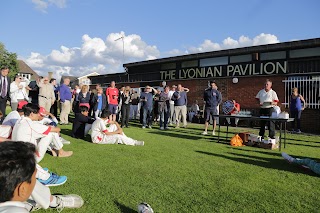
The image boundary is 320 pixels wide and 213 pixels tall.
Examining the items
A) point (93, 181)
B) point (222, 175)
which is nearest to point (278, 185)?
point (222, 175)

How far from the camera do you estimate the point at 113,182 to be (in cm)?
436

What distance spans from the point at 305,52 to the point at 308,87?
6.04ft

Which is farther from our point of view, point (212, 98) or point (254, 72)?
point (254, 72)

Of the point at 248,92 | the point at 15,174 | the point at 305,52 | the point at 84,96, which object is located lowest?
the point at 15,174

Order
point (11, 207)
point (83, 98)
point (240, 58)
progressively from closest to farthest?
point (11, 207), point (83, 98), point (240, 58)

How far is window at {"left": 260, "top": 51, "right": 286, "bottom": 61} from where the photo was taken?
15.0 m

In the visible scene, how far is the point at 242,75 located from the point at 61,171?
13.6m

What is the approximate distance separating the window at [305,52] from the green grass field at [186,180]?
857 centimetres

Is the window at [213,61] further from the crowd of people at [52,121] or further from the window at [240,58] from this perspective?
the crowd of people at [52,121]

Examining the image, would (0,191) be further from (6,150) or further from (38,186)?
(38,186)

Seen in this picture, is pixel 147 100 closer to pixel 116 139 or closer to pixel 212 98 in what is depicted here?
pixel 212 98

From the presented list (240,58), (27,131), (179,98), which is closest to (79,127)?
(27,131)

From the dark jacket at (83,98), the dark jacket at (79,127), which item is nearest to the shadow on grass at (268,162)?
the dark jacket at (79,127)

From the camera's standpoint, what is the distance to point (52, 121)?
7324mm
